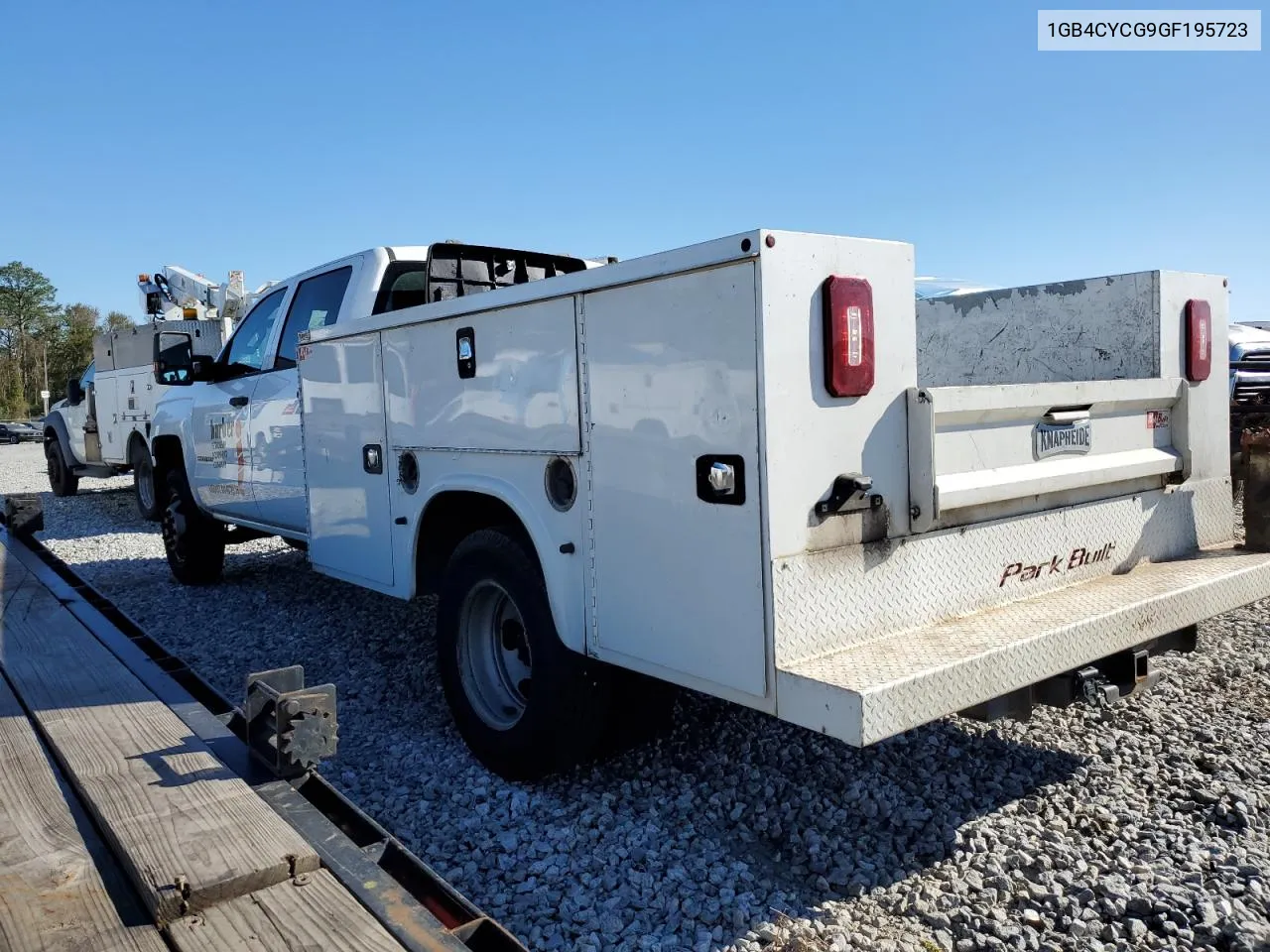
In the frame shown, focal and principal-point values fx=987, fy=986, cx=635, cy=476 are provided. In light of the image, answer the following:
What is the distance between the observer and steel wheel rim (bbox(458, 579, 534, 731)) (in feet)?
12.9

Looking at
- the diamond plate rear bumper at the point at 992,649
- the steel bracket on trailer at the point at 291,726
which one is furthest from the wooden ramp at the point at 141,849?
the diamond plate rear bumper at the point at 992,649

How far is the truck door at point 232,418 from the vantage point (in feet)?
20.4

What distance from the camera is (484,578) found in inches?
148

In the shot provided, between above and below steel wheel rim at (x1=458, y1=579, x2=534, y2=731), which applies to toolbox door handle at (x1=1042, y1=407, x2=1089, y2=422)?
above

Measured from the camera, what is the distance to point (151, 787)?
7.80ft

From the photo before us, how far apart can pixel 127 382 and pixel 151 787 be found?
12.6 metres

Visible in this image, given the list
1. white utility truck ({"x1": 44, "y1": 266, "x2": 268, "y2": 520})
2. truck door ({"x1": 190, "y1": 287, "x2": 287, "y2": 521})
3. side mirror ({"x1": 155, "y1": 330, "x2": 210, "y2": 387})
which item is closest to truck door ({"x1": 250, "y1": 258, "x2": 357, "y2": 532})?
truck door ({"x1": 190, "y1": 287, "x2": 287, "y2": 521})

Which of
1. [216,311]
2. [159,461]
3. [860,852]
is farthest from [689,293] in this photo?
[216,311]

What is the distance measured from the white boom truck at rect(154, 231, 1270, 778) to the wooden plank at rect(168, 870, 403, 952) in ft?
3.85

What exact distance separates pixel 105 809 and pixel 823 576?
1837 millimetres

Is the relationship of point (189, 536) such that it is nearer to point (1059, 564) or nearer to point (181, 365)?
point (181, 365)

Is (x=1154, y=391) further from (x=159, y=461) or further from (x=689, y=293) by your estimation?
(x=159, y=461)

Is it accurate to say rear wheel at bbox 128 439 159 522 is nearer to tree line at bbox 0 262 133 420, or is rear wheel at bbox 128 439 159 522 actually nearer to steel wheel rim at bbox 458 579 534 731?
steel wheel rim at bbox 458 579 534 731

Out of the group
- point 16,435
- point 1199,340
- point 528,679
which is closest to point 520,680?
point 528,679
